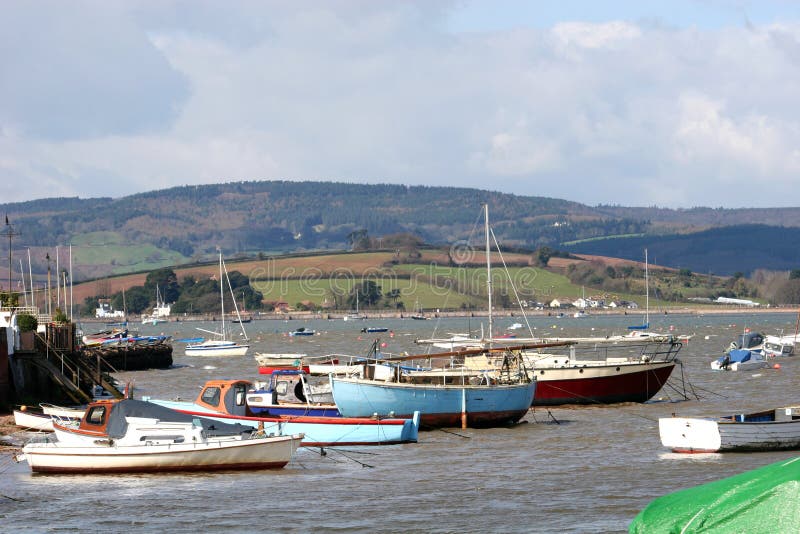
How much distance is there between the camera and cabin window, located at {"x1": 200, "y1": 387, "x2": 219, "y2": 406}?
3656cm

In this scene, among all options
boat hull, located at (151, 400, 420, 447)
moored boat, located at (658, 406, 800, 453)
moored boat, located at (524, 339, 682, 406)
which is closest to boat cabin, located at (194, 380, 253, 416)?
boat hull, located at (151, 400, 420, 447)

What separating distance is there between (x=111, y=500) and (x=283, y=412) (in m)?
11.2

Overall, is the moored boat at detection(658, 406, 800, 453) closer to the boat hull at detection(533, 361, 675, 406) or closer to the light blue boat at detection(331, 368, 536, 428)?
the light blue boat at detection(331, 368, 536, 428)

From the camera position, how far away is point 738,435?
3266 centimetres

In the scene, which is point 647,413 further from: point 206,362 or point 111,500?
point 206,362

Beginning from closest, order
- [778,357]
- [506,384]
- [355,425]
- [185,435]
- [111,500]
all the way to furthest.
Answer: [111,500]
[185,435]
[355,425]
[506,384]
[778,357]

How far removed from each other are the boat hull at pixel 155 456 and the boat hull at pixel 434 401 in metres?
9.10

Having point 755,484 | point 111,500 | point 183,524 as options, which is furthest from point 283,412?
point 755,484

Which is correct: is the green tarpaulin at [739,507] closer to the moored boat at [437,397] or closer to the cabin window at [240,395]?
the cabin window at [240,395]

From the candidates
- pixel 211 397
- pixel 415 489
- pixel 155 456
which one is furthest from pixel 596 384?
pixel 155 456

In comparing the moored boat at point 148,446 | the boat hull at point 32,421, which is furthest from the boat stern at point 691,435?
the boat hull at point 32,421

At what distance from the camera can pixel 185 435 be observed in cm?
3070

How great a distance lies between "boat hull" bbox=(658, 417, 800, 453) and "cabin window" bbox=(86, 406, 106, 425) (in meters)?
15.4

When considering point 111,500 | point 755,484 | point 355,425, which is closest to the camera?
point 755,484
